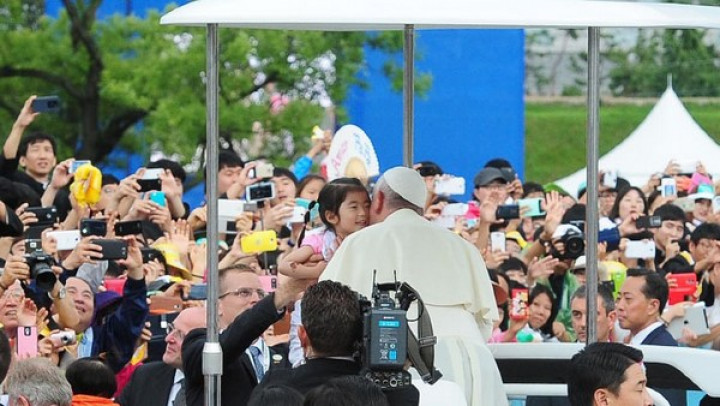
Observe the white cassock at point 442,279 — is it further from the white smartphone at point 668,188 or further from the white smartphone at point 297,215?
the white smartphone at point 668,188

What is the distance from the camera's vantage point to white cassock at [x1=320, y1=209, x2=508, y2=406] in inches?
294

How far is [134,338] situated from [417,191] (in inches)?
108

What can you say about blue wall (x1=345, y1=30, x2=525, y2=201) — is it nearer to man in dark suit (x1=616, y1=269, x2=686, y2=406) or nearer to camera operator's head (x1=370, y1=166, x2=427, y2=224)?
man in dark suit (x1=616, y1=269, x2=686, y2=406)

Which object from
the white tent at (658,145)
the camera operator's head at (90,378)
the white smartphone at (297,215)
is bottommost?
the camera operator's head at (90,378)

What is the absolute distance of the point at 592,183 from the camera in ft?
25.5

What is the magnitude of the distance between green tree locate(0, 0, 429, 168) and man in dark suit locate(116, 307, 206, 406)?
467 inches

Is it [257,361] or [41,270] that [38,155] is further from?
[257,361]

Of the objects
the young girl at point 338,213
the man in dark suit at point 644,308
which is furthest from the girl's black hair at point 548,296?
the young girl at point 338,213

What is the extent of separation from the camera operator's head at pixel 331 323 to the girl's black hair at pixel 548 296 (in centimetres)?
574

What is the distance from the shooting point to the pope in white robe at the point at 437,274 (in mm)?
7484

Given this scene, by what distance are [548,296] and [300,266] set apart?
4.65m

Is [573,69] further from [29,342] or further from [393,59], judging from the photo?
[29,342]

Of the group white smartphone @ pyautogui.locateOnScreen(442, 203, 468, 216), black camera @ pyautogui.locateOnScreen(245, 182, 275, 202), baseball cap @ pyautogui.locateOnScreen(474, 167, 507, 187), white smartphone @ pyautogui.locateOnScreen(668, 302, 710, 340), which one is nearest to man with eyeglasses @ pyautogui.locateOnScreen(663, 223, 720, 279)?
white smartphone @ pyautogui.locateOnScreen(442, 203, 468, 216)

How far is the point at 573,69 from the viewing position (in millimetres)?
42156
